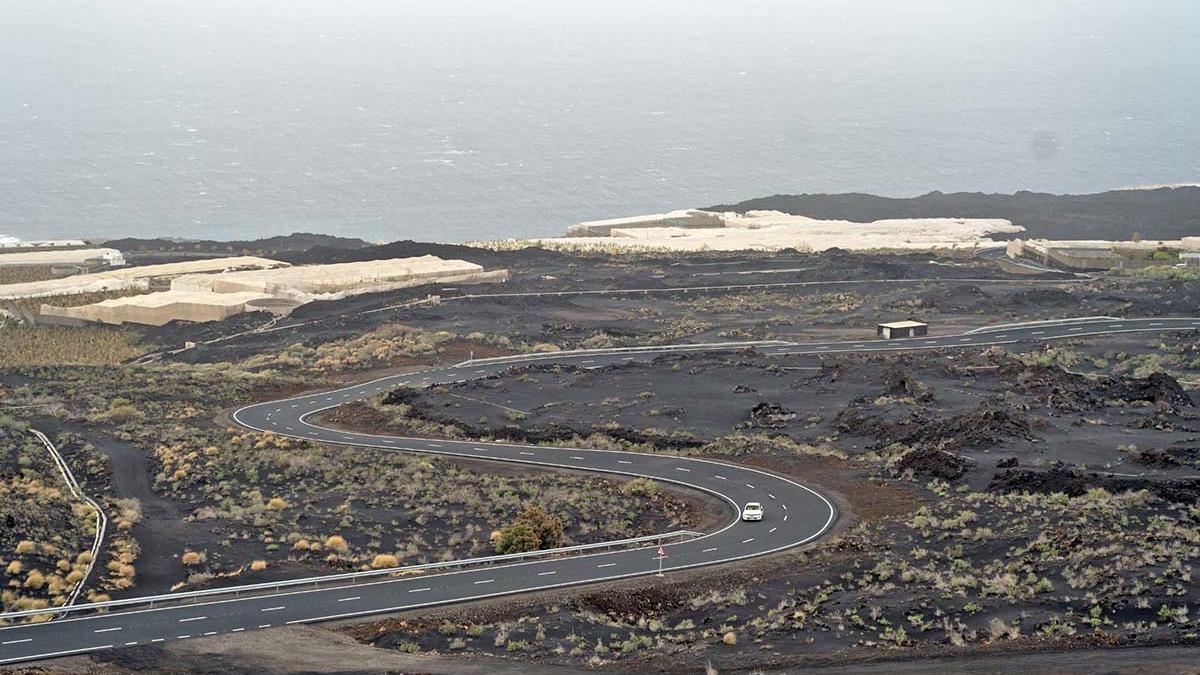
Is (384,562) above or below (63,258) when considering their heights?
below

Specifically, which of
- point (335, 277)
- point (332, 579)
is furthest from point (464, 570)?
point (335, 277)

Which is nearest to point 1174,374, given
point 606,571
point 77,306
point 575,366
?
point 575,366

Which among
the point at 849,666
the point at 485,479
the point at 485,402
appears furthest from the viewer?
the point at 485,402

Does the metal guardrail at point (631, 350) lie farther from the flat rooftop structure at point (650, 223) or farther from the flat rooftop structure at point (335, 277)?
the flat rooftop structure at point (650, 223)

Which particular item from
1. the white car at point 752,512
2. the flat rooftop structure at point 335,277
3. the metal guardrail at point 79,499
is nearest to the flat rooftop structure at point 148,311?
the flat rooftop structure at point 335,277

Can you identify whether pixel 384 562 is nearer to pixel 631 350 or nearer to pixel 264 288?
pixel 631 350

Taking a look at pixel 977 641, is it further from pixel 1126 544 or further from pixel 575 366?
pixel 575 366

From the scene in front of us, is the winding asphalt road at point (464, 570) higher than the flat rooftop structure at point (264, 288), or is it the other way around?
the flat rooftop structure at point (264, 288)
